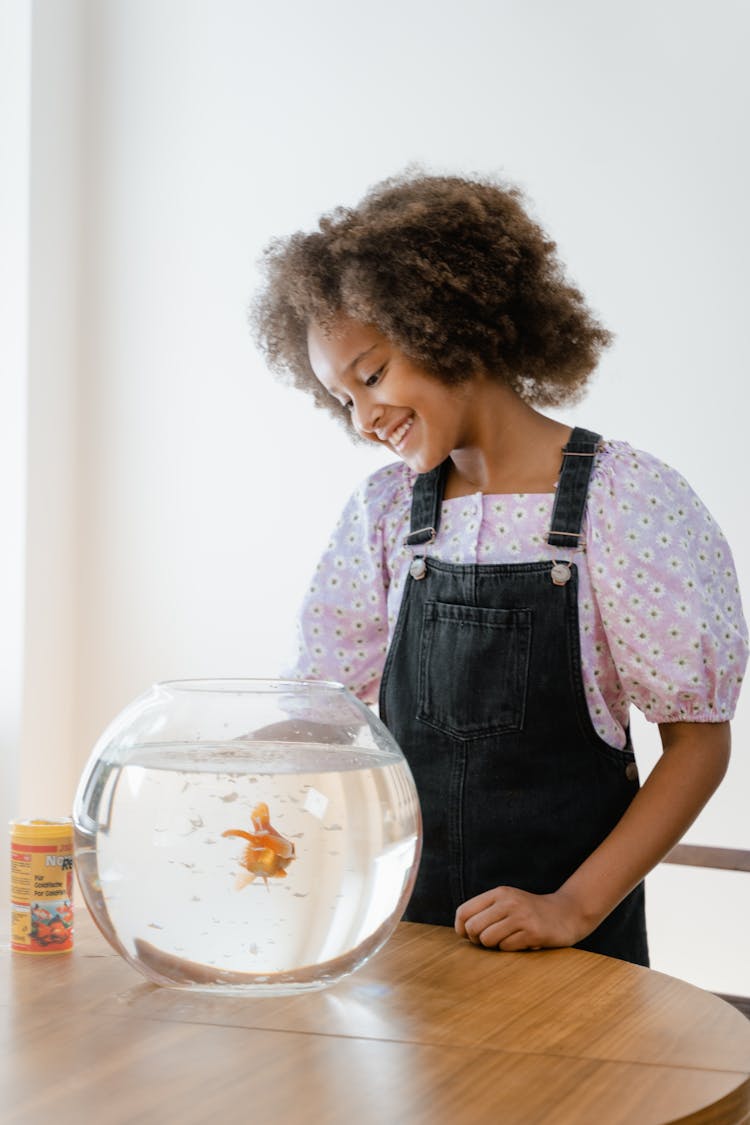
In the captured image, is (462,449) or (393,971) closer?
(393,971)

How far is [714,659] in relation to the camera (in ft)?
4.07

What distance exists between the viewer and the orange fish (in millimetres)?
797

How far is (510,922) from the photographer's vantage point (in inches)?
41.6

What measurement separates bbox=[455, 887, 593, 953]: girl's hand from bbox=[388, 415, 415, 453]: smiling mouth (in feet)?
1.63

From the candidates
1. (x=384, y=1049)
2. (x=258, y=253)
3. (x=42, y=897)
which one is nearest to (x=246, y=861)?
(x=384, y=1049)

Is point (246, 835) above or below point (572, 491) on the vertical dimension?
below

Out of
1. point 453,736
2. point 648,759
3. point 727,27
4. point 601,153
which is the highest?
point 727,27

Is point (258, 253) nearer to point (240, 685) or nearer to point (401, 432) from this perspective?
point (401, 432)

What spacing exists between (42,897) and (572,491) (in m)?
0.62

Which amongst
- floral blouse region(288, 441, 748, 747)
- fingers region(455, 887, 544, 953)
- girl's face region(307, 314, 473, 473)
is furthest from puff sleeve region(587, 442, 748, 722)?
fingers region(455, 887, 544, 953)

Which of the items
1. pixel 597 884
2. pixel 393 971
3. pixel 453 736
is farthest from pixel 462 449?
pixel 393 971

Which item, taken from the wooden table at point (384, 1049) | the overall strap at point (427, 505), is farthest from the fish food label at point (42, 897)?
the overall strap at point (427, 505)

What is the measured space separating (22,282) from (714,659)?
2.01 metres

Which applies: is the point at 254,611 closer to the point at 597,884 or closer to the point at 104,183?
the point at 104,183
